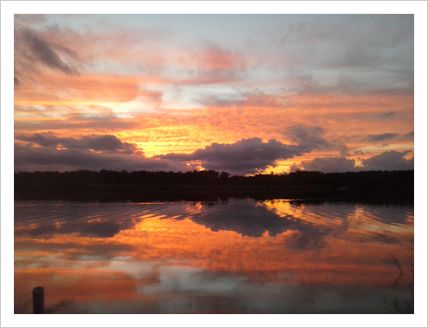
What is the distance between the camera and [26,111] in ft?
46.6

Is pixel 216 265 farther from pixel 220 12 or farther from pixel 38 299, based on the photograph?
pixel 220 12

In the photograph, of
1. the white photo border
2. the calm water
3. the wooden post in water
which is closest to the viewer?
the wooden post in water

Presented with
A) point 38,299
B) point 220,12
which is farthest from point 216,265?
point 220,12

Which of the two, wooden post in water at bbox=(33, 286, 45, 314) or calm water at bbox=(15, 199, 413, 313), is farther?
calm water at bbox=(15, 199, 413, 313)

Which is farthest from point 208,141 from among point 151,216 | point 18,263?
point 18,263

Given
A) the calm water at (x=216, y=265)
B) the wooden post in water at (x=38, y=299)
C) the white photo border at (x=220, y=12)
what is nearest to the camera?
the wooden post in water at (x=38, y=299)

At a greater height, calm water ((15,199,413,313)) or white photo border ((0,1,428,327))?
white photo border ((0,1,428,327))

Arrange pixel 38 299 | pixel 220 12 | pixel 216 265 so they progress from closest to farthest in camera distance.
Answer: pixel 38 299
pixel 220 12
pixel 216 265

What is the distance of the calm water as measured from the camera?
859 cm

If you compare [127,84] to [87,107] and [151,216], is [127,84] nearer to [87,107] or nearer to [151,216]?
[87,107]

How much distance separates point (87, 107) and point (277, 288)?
32.5 feet

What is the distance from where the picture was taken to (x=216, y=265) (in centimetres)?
1091

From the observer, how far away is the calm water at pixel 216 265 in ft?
28.2

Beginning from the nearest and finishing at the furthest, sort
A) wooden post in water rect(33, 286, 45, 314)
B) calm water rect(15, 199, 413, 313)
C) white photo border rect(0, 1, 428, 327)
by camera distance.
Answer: wooden post in water rect(33, 286, 45, 314), white photo border rect(0, 1, 428, 327), calm water rect(15, 199, 413, 313)
